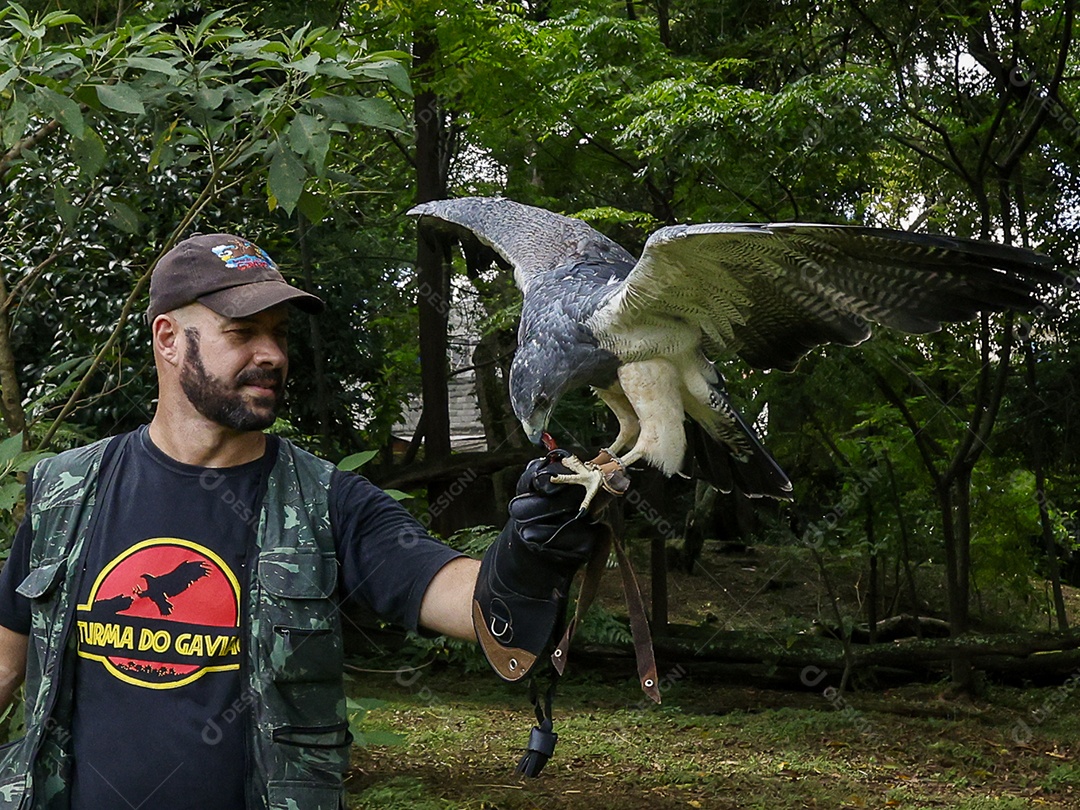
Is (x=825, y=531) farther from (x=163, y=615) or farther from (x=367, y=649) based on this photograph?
(x=163, y=615)

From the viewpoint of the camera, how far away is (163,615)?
1.89m

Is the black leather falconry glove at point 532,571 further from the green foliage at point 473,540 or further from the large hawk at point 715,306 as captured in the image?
the green foliage at point 473,540

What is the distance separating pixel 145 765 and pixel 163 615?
245 millimetres

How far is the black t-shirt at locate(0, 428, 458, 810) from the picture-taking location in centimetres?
185

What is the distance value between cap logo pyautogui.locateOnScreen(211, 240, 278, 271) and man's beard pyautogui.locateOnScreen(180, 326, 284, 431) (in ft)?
0.46

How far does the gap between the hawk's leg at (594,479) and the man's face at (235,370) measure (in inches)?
21.7

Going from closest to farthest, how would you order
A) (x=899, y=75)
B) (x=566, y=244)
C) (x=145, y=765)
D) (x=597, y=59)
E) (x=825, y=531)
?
(x=145, y=765) < (x=566, y=244) < (x=899, y=75) < (x=597, y=59) < (x=825, y=531)

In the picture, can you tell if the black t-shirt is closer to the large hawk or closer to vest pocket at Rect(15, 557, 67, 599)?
vest pocket at Rect(15, 557, 67, 599)

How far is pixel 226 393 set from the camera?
1974 mm

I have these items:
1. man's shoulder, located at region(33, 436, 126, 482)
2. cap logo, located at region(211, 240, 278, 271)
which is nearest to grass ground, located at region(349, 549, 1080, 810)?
man's shoulder, located at region(33, 436, 126, 482)

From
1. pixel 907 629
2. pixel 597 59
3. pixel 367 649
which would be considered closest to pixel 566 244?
pixel 597 59

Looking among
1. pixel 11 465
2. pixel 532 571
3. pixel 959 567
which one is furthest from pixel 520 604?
pixel 959 567

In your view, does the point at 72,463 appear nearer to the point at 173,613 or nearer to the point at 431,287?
the point at 173,613

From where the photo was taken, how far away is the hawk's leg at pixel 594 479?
1.82 m
